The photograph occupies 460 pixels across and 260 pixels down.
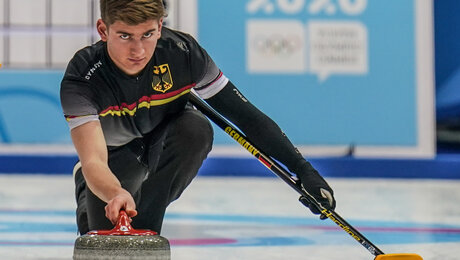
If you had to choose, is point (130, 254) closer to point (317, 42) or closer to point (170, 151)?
point (170, 151)

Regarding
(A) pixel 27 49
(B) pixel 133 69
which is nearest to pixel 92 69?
(B) pixel 133 69

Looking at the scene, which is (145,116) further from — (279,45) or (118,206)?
(279,45)

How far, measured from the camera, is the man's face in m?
2.07

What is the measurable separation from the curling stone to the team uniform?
46 cm

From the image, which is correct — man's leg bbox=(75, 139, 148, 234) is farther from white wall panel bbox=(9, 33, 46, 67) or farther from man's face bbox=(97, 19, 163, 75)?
white wall panel bbox=(9, 33, 46, 67)

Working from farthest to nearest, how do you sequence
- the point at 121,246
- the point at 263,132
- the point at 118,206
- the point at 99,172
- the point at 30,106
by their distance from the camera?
the point at 30,106 → the point at 263,132 → the point at 99,172 → the point at 118,206 → the point at 121,246

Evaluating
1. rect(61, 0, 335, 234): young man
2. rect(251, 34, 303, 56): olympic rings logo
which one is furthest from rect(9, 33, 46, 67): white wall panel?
rect(61, 0, 335, 234): young man

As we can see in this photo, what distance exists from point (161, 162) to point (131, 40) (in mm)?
554

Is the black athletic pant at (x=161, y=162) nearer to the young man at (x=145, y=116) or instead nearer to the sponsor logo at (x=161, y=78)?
the young man at (x=145, y=116)

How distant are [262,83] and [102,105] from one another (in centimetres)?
389

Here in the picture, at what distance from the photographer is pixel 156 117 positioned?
2490 mm

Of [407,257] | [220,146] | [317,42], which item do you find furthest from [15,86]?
[407,257]

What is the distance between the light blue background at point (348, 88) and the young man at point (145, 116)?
11.7 ft

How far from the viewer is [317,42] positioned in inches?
241
